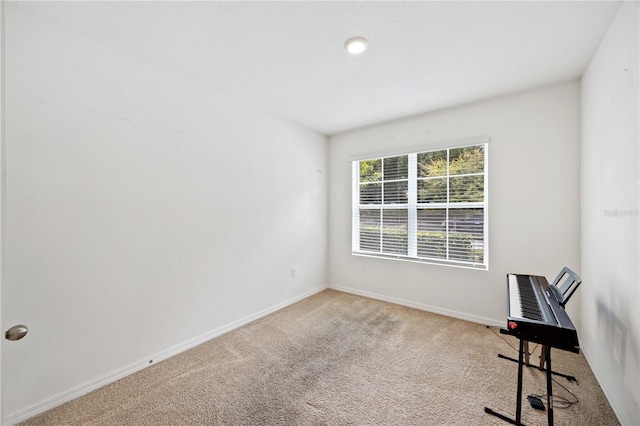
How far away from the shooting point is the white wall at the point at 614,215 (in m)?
1.55

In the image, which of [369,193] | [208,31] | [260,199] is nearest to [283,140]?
[260,199]

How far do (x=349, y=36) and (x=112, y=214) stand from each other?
84.3 inches

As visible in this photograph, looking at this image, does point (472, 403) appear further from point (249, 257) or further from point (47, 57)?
point (47, 57)

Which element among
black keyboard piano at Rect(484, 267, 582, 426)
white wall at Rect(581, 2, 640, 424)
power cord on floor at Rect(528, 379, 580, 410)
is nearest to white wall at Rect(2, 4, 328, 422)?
black keyboard piano at Rect(484, 267, 582, 426)

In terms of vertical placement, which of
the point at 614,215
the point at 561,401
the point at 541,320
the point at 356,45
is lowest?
the point at 561,401

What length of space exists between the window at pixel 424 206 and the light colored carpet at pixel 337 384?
90 centimetres

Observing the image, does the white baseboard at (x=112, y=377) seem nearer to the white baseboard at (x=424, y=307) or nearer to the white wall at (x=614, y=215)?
the white baseboard at (x=424, y=307)

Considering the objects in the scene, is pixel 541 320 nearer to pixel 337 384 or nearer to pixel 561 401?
pixel 561 401

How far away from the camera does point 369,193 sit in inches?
154

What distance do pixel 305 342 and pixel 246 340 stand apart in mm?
561

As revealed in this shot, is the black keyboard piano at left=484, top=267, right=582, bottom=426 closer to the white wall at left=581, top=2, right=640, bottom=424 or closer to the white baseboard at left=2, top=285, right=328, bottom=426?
the white wall at left=581, top=2, right=640, bottom=424

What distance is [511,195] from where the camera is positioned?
2834 mm

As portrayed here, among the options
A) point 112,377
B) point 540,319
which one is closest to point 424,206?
point 540,319

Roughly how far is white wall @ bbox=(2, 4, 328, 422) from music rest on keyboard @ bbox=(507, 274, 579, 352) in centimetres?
240
